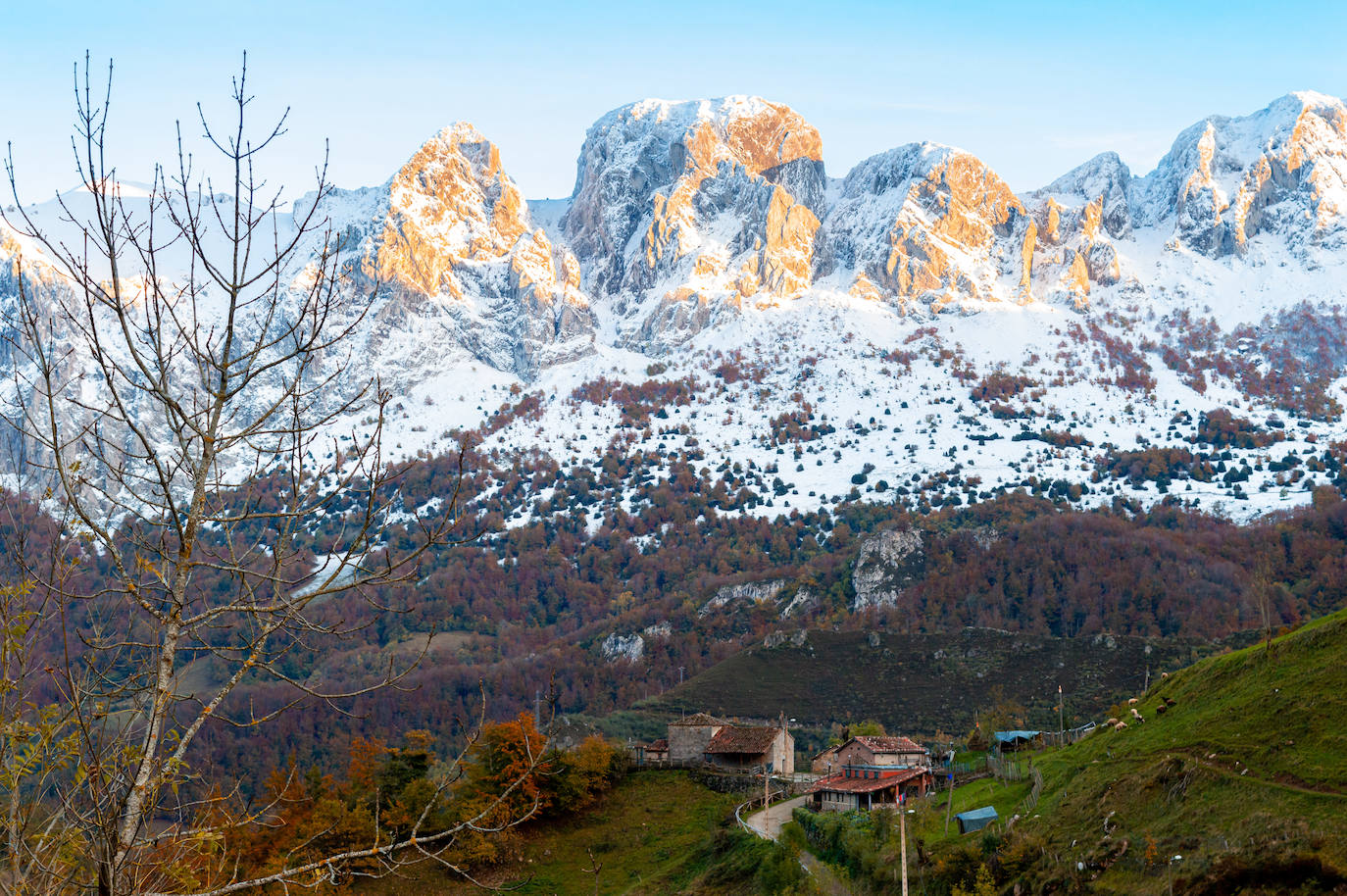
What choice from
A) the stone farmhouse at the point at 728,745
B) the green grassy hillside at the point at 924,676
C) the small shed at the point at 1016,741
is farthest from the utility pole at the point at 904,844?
the green grassy hillside at the point at 924,676

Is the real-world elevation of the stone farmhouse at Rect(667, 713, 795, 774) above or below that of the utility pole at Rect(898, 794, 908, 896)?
below

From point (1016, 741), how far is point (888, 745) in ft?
21.8

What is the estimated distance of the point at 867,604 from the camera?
124 metres

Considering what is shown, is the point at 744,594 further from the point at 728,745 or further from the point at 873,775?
the point at 873,775

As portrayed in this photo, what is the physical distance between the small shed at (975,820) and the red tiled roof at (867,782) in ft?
29.3

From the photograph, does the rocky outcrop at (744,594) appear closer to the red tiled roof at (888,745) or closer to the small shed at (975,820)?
the red tiled roof at (888,745)

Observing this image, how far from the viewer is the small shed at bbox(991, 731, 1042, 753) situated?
5262cm

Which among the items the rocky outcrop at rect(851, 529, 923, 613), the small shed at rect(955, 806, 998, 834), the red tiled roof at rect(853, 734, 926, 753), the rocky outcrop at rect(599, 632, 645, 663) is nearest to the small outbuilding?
the red tiled roof at rect(853, 734, 926, 753)

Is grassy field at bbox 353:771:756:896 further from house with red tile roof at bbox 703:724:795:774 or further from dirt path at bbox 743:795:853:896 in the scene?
house with red tile roof at bbox 703:724:795:774

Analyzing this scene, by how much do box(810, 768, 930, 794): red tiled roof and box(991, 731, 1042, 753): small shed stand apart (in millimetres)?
8050

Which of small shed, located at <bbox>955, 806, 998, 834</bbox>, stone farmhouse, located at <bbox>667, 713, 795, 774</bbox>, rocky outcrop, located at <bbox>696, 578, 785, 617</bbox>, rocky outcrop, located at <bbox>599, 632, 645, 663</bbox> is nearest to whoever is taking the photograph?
small shed, located at <bbox>955, 806, 998, 834</bbox>

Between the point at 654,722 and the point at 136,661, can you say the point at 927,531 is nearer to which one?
the point at 654,722

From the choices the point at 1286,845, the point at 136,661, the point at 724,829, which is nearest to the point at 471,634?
the point at 724,829

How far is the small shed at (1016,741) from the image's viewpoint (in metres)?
52.6
